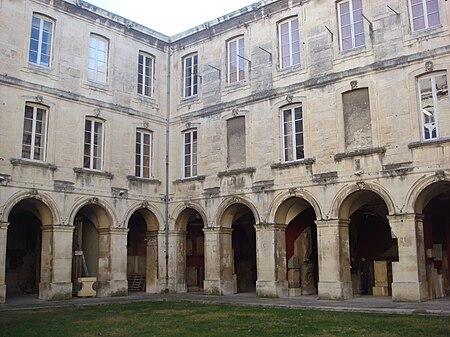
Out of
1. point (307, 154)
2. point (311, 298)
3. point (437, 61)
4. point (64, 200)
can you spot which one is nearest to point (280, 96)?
point (307, 154)

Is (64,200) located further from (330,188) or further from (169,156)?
(330,188)

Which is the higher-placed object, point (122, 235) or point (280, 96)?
point (280, 96)

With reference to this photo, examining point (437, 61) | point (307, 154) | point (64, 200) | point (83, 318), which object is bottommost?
point (83, 318)

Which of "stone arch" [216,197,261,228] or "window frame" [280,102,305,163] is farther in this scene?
"stone arch" [216,197,261,228]

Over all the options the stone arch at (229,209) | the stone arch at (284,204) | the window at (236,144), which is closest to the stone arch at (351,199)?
the stone arch at (284,204)

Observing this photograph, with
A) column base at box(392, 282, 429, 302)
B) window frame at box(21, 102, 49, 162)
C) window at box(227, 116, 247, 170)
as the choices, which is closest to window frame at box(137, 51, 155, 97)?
window at box(227, 116, 247, 170)

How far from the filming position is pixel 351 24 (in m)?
16.6

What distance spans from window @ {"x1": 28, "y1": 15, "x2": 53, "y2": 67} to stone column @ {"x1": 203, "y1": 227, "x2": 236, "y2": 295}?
27.0ft

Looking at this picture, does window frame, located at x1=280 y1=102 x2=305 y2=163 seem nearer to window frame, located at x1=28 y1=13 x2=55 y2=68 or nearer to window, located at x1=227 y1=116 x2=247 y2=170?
window, located at x1=227 y1=116 x2=247 y2=170

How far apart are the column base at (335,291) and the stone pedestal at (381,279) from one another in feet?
6.49

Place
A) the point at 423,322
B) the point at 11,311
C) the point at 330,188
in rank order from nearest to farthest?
the point at 423,322 → the point at 11,311 → the point at 330,188

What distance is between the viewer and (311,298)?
1661 cm

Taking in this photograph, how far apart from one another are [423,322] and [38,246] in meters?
16.6

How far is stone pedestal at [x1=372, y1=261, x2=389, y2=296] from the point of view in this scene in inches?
682
